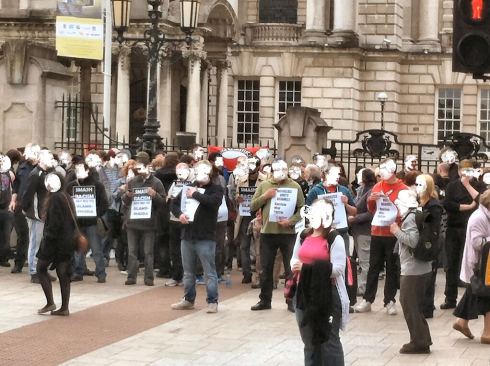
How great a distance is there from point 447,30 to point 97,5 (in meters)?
23.6

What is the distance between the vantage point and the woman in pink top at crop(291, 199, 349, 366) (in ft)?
35.8

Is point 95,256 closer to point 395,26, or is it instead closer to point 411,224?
point 411,224

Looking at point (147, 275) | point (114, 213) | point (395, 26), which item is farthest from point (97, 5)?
point (395, 26)

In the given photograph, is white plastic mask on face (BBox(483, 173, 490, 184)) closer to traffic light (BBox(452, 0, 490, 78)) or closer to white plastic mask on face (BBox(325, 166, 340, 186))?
white plastic mask on face (BBox(325, 166, 340, 186))

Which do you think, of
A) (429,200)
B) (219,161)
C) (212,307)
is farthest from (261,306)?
(219,161)

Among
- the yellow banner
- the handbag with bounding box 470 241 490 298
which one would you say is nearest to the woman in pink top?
the handbag with bounding box 470 241 490 298

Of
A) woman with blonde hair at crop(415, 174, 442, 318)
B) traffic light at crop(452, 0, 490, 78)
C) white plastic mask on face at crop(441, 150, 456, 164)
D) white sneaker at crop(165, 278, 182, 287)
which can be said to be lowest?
white sneaker at crop(165, 278, 182, 287)

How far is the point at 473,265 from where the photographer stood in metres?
14.1

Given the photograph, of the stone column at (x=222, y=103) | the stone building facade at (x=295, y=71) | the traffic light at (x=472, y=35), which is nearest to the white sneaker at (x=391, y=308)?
the traffic light at (x=472, y=35)

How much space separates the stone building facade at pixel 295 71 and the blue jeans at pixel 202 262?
24627 millimetres

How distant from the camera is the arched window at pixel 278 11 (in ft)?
169

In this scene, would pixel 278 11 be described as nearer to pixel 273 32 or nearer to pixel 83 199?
pixel 273 32

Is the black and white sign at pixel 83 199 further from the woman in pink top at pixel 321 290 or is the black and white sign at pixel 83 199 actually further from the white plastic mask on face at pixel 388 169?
the woman in pink top at pixel 321 290

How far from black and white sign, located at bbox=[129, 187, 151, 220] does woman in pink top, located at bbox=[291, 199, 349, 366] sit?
8214 mm
